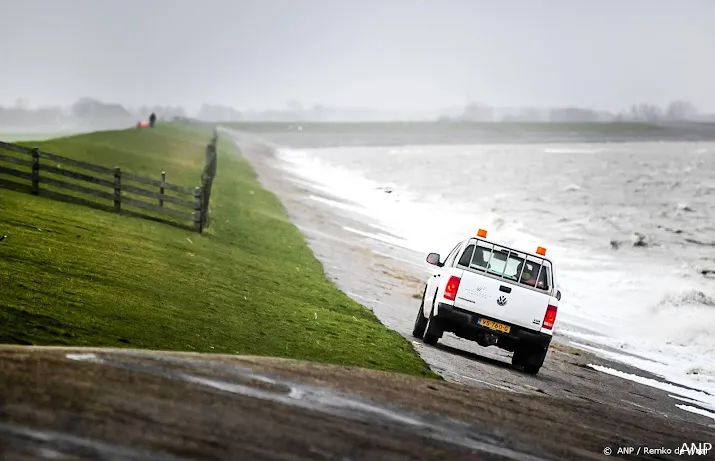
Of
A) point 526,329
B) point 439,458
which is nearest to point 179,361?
point 439,458

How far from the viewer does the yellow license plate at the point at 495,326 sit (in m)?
19.6

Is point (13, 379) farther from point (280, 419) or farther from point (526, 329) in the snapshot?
point (526, 329)

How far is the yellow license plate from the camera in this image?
19609mm

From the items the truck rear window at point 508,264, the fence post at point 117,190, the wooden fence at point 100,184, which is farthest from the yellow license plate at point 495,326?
the fence post at point 117,190

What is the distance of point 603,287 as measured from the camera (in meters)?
48.8

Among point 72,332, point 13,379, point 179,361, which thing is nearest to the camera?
point 13,379

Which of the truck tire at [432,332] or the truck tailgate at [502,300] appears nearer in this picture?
the truck tailgate at [502,300]

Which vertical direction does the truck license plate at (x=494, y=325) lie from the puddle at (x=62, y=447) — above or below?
below

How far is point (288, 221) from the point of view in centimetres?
4644

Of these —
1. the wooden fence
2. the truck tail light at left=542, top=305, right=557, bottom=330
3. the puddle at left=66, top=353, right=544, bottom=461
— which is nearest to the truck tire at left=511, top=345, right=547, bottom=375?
the truck tail light at left=542, top=305, right=557, bottom=330

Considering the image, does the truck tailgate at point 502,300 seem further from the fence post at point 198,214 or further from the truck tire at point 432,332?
the fence post at point 198,214

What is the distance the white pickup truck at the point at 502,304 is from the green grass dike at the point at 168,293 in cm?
118

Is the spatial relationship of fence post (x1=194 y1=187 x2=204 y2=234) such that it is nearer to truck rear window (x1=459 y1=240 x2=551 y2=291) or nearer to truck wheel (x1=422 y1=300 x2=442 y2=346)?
truck wheel (x1=422 y1=300 x2=442 y2=346)

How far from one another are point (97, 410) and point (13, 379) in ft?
4.29
